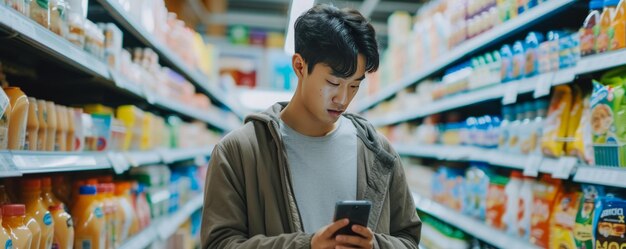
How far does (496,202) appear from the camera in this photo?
9.48 feet

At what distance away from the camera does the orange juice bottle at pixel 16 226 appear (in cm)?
149

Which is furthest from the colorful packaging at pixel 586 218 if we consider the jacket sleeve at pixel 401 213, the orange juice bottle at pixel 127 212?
the orange juice bottle at pixel 127 212

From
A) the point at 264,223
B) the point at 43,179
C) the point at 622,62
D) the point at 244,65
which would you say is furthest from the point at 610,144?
the point at 244,65

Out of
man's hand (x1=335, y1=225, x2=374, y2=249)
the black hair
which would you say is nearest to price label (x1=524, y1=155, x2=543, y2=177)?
the black hair

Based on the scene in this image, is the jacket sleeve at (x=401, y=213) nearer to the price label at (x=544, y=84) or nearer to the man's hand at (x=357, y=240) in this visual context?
the man's hand at (x=357, y=240)

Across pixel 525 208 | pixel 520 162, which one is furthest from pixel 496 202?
pixel 520 162

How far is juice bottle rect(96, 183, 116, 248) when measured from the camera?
2258mm

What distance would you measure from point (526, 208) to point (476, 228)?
0.44 m

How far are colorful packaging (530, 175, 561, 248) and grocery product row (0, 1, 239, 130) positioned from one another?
1805mm

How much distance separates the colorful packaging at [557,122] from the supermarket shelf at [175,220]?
6.54ft

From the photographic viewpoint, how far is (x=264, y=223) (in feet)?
4.88

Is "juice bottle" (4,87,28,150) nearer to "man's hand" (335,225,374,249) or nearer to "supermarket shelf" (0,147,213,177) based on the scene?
"supermarket shelf" (0,147,213,177)

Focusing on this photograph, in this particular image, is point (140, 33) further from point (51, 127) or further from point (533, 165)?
point (533, 165)

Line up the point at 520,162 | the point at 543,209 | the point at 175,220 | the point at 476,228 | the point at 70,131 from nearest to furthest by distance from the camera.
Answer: the point at 70,131 < the point at 543,209 < the point at 520,162 < the point at 476,228 < the point at 175,220
